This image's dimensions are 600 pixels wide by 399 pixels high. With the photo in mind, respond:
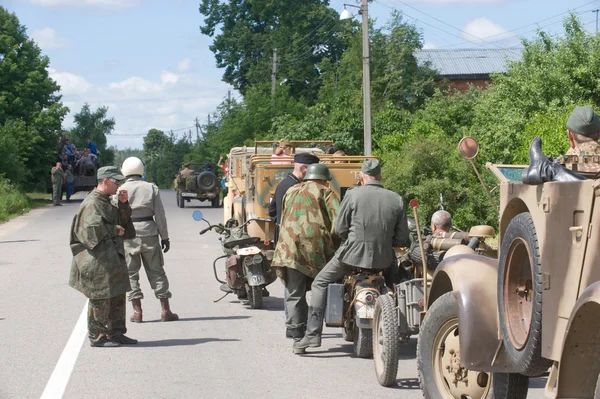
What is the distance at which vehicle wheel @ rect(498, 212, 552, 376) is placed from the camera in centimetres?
488

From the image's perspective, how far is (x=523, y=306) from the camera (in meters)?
5.21

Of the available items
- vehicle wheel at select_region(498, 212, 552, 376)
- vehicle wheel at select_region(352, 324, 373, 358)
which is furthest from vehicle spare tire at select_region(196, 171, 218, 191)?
vehicle wheel at select_region(498, 212, 552, 376)

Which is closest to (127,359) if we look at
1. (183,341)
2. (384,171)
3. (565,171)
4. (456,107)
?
(183,341)

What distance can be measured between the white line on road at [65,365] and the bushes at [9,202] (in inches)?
791

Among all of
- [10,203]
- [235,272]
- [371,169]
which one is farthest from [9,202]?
[371,169]

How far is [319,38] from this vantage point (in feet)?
209

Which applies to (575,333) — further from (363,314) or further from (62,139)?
(62,139)

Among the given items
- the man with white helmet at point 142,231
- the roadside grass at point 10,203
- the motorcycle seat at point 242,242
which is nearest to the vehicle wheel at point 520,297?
the man with white helmet at point 142,231

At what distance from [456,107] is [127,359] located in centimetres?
2500

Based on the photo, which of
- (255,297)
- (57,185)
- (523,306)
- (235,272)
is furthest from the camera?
(57,185)

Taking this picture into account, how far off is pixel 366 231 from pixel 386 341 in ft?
3.89

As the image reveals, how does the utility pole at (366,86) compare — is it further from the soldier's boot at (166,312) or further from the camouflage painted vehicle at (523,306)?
the camouflage painted vehicle at (523,306)

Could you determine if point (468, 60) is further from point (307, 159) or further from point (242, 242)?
point (307, 159)

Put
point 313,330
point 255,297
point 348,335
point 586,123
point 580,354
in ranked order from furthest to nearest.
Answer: point 255,297, point 348,335, point 313,330, point 586,123, point 580,354
